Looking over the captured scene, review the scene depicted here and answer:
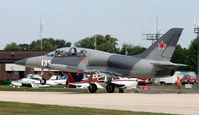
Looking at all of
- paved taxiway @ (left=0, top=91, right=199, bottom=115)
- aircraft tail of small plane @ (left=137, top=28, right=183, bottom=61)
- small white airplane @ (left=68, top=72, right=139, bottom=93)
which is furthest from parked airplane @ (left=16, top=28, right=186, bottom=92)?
paved taxiway @ (left=0, top=91, right=199, bottom=115)

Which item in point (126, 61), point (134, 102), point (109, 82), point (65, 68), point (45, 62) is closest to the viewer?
point (134, 102)

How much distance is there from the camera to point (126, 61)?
3950 centimetres

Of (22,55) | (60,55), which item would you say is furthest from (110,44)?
(60,55)

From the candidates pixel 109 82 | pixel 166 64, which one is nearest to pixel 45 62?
pixel 109 82

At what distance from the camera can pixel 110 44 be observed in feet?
620

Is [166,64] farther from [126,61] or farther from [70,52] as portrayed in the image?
[70,52]

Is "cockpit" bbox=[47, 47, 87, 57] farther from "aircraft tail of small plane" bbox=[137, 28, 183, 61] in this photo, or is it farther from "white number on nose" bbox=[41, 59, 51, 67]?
"aircraft tail of small plane" bbox=[137, 28, 183, 61]

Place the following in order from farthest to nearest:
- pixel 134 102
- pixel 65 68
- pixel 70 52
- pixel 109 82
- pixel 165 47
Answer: pixel 109 82
pixel 70 52
pixel 65 68
pixel 165 47
pixel 134 102

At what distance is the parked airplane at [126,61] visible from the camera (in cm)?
3869

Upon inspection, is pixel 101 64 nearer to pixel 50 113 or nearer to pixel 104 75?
pixel 104 75

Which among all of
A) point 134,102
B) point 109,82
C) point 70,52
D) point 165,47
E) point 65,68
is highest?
point 165,47

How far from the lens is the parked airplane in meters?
38.7

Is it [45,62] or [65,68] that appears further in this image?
[45,62]

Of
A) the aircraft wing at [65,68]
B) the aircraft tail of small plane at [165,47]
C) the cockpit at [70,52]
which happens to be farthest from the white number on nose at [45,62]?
the aircraft tail of small plane at [165,47]
